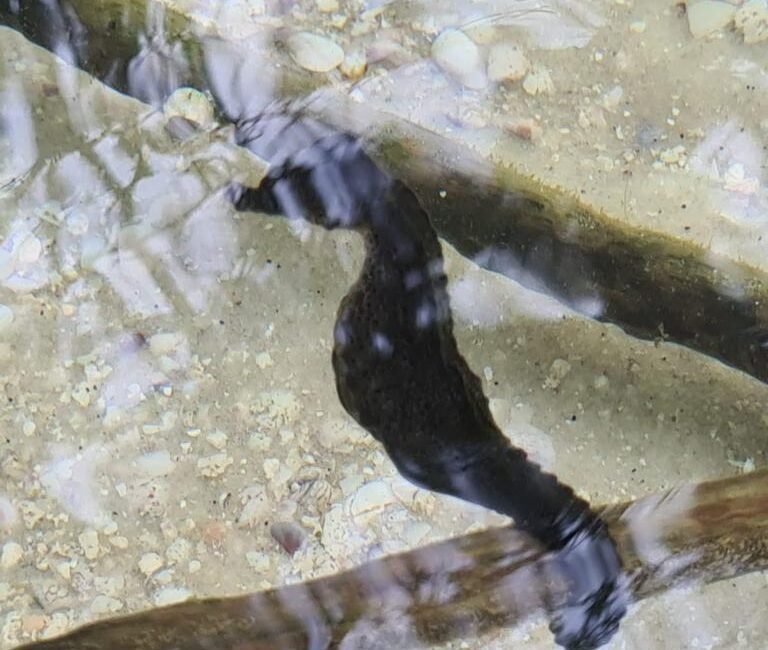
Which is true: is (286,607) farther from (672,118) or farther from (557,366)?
(672,118)

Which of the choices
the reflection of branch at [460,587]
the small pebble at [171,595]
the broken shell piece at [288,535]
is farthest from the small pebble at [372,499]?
the small pebble at [171,595]

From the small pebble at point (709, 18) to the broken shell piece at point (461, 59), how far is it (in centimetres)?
72

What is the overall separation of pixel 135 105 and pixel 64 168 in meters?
0.31

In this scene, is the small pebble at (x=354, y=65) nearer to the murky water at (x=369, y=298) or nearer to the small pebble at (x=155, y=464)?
the murky water at (x=369, y=298)

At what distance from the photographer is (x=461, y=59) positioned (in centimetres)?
303

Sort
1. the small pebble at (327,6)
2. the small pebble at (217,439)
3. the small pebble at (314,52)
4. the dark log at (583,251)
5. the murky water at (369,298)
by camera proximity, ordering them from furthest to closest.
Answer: the small pebble at (327,6) → the small pebble at (314,52) → the small pebble at (217,439) → the murky water at (369,298) → the dark log at (583,251)

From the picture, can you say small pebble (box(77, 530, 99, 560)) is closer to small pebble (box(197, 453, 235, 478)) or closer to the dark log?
small pebble (box(197, 453, 235, 478))

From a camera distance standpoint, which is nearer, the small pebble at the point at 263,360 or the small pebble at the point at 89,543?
the small pebble at the point at 89,543

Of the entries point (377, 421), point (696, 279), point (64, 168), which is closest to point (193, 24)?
point (64, 168)

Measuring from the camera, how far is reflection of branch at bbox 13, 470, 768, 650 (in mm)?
2154

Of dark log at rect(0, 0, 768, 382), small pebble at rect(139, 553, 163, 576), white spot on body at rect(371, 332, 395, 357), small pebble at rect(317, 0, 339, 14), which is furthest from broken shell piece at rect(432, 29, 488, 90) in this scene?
small pebble at rect(139, 553, 163, 576)

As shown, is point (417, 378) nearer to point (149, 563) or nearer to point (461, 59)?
point (149, 563)

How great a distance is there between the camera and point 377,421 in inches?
101

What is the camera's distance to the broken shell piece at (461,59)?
3021 millimetres
